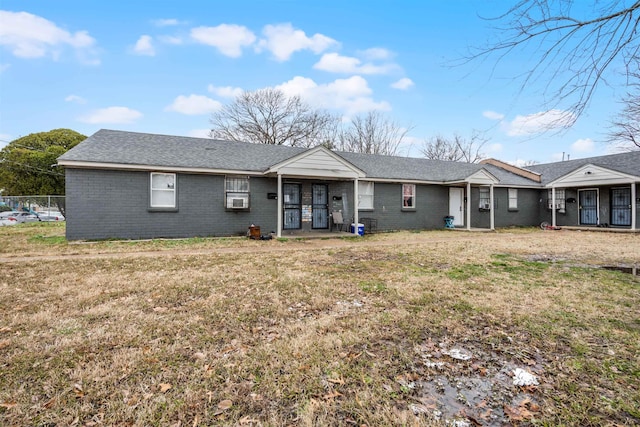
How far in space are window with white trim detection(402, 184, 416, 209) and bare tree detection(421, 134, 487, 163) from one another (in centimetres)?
2336

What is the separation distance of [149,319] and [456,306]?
3.97 m

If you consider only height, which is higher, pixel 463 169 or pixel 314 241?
pixel 463 169

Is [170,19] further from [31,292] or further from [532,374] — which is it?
[532,374]

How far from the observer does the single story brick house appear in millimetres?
10594

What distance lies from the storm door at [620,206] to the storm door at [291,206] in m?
17.1

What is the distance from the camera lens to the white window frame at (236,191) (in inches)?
476

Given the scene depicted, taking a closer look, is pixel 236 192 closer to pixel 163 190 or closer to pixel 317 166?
pixel 163 190

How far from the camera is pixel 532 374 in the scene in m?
2.55

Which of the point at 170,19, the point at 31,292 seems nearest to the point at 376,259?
the point at 31,292

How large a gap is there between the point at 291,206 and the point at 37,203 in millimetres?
20010

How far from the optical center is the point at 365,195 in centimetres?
1482

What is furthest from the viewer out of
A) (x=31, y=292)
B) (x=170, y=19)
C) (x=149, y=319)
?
(x=170, y=19)

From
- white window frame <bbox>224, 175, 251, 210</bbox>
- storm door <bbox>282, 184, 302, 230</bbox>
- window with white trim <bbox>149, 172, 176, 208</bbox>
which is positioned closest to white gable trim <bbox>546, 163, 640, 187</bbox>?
storm door <bbox>282, 184, 302, 230</bbox>

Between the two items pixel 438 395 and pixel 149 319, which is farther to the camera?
pixel 149 319
